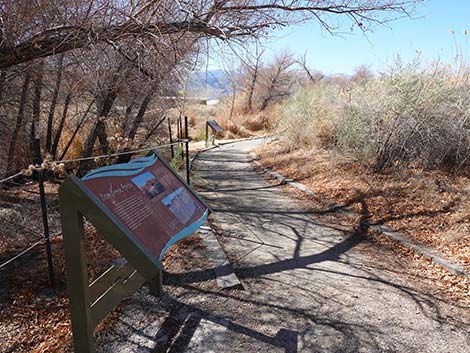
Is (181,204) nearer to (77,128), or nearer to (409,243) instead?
(409,243)

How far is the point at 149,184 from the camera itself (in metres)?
2.85

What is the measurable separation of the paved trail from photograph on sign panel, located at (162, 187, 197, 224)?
0.86 m

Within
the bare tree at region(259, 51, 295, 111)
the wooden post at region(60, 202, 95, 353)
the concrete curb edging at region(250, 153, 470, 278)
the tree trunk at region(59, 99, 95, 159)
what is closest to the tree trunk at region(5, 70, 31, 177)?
the tree trunk at region(59, 99, 95, 159)

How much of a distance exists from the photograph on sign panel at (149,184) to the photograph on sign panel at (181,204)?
0.32ft

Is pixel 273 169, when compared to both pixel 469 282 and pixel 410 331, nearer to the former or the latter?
pixel 469 282

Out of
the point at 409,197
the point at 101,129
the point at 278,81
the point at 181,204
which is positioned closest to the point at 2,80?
the point at 181,204

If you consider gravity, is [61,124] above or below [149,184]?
above

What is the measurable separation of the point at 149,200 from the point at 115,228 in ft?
2.02

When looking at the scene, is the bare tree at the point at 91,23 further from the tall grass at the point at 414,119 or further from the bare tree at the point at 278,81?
the bare tree at the point at 278,81

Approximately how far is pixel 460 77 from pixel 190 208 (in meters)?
7.28

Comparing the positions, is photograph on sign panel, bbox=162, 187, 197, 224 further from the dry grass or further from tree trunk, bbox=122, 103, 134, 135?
tree trunk, bbox=122, 103, 134, 135

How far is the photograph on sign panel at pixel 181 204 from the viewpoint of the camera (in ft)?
9.72

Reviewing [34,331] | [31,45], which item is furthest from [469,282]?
[31,45]

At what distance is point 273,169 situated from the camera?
1014cm
